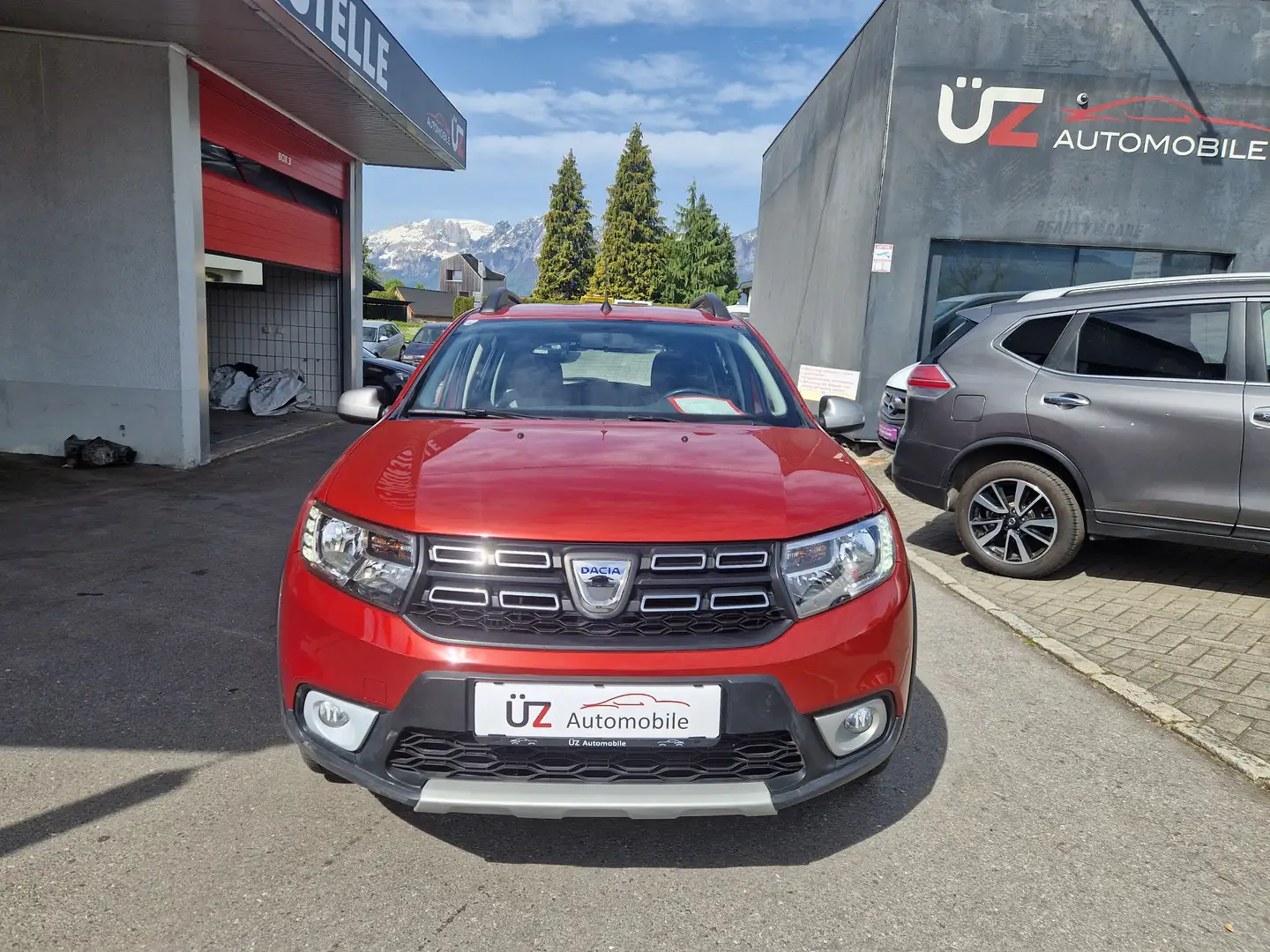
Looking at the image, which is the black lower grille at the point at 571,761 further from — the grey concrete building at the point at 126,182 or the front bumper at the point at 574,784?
the grey concrete building at the point at 126,182

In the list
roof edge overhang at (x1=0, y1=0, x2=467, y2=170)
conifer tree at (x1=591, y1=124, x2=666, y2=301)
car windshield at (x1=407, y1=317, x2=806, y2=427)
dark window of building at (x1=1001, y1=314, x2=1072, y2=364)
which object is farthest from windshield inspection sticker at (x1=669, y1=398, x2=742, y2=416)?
conifer tree at (x1=591, y1=124, x2=666, y2=301)

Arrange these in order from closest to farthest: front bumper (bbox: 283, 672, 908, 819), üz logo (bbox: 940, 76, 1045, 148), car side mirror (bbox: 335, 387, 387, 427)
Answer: front bumper (bbox: 283, 672, 908, 819) < car side mirror (bbox: 335, 387, 387, 427) < üz logo (bbox: 940, 76, 1045, 148)

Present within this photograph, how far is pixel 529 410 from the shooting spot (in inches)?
Result: 124

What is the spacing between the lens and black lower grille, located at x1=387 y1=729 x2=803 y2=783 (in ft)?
6.72

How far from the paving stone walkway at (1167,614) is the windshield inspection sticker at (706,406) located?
2193 mm

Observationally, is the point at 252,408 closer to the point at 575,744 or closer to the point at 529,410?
the point at 529,410

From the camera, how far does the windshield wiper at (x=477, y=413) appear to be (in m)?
3.06

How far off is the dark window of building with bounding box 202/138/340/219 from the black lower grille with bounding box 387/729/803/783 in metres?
9.02

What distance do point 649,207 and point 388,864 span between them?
61848 millimetres

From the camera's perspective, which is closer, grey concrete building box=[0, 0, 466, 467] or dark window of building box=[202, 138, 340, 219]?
grey concrete building box=[0, 0, 466, 467]

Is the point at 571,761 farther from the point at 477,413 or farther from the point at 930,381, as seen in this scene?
the point at 930,381

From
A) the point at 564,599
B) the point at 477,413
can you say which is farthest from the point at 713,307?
the point at 564,599

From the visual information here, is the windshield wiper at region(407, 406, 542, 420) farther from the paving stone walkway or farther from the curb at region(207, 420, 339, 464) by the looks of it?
the curb at region(207, 420, 339, 464)

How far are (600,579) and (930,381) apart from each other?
161 inches
